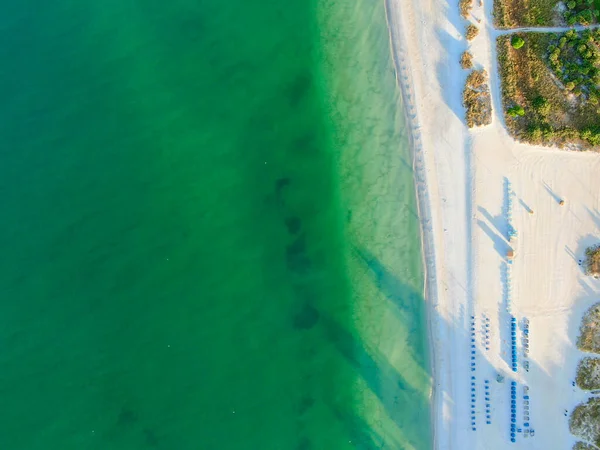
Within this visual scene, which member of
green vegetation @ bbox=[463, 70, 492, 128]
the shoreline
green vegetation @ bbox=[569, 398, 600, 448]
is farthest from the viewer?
the shoreline

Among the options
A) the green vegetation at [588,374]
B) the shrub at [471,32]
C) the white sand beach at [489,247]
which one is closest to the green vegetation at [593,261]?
the white sand beach at [489,247]

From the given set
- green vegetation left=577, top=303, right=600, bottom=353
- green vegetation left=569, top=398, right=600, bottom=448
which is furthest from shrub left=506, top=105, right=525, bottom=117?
green vegetation left=569, top=398, right=600, bottom=448

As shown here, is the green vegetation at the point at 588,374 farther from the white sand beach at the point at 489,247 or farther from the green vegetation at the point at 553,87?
the green vegetation at the point at 553,87

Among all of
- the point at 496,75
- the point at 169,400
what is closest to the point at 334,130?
the point at 496,75

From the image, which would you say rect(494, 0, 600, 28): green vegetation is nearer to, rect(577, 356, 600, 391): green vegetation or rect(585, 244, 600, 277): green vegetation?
rect(585, 244, 600, 277): green vegetation

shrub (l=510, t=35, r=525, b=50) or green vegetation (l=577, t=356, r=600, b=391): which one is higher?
shrub (l=510, t=35, r=525, b=50)

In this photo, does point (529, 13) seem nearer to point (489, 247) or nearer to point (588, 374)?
point (489, 247)
